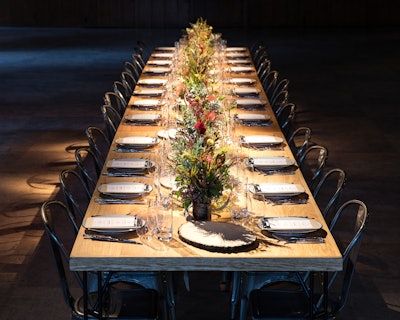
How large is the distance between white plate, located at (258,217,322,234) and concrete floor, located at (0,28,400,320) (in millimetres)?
1012

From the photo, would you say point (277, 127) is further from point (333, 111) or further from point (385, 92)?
point (385, 92)

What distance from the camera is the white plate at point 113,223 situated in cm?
437

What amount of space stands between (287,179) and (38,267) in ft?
6.44

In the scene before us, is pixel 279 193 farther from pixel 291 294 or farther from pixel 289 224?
pixel 291 294

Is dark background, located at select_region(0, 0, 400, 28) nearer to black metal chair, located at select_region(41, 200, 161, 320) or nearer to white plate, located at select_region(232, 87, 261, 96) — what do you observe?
white plate, located at select_region(232, 87, 261, 96)

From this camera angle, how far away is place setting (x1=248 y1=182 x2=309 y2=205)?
16.1 ft

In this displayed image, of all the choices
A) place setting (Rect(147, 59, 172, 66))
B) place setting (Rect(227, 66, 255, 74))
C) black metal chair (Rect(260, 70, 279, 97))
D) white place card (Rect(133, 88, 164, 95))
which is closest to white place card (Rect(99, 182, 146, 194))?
white place card (Rect(133, 88, 164, 95))

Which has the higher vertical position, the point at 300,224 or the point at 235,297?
the point at 300,224

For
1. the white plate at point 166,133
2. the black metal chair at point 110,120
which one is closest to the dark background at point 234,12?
the black metal chair at point 110,120

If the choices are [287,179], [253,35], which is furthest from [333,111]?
[253,35]

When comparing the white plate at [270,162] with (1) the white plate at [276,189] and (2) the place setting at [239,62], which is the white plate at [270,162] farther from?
(2) the place setting at [239,62]

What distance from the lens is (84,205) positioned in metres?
7.33

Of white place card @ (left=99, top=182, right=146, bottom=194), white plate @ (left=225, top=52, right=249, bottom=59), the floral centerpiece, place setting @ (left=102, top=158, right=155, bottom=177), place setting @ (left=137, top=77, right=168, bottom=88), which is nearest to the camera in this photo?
the floral centerpiece

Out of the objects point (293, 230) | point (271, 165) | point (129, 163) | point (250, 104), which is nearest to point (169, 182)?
point (129, 163)
